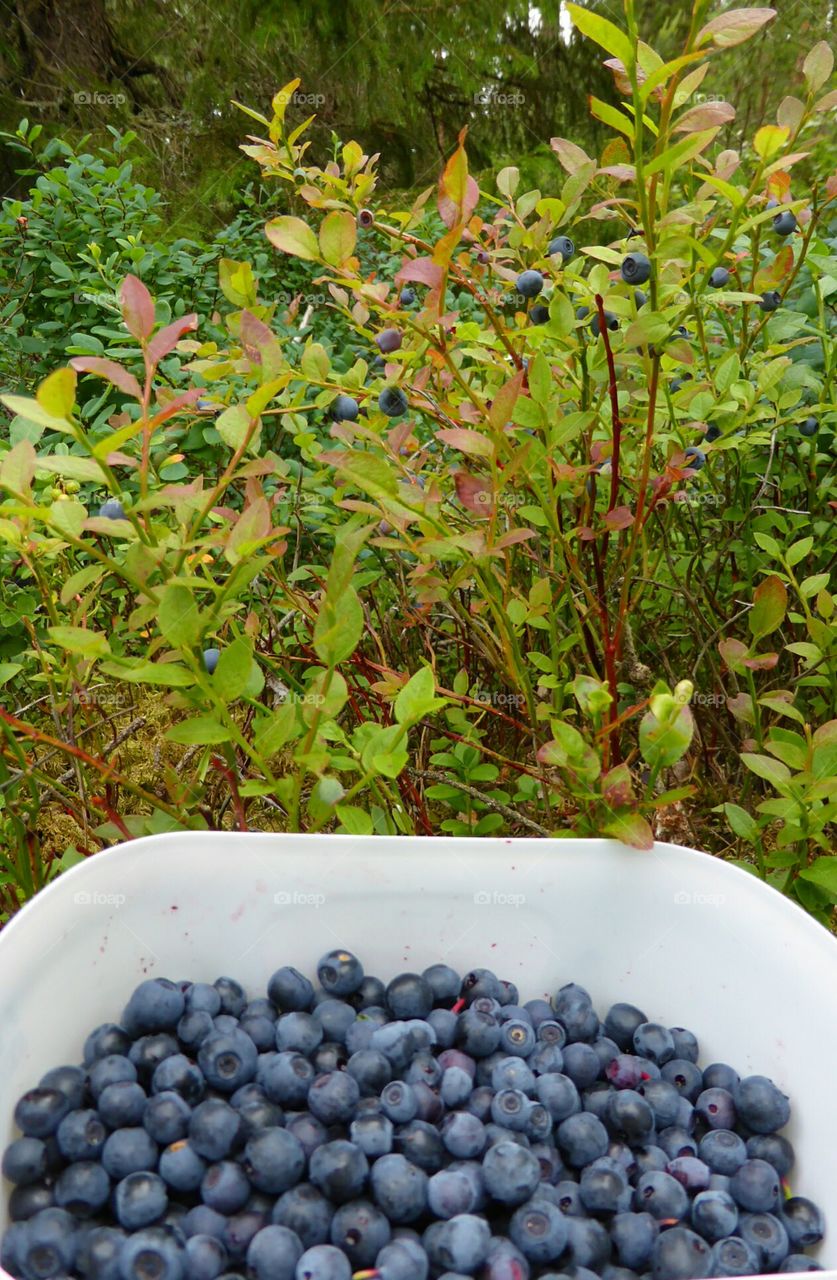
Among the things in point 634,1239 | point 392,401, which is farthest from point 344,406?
point 634,1239

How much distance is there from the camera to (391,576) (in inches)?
60.8

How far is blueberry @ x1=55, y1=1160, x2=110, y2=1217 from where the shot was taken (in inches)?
25.6

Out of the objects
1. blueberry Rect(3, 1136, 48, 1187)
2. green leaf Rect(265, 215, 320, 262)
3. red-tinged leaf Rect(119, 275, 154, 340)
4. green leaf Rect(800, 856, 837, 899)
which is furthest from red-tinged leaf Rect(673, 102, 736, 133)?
blueberry Rect(3, 1136, 48, 1187)

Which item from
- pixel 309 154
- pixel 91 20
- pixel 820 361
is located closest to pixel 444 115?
pixel 309 154

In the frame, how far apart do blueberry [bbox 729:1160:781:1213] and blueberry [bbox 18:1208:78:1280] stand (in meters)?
0.46

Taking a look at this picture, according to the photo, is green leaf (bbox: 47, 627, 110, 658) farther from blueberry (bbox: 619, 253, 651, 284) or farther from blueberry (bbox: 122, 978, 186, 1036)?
blueberry (bbox: 619, 253, 651, 284)

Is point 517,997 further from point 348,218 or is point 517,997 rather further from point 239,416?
point 348,218

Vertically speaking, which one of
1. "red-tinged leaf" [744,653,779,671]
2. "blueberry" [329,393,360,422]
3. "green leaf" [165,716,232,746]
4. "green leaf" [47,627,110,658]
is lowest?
"red-tinged leaf" [744,653,779,671]

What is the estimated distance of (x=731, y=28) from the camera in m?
0.70

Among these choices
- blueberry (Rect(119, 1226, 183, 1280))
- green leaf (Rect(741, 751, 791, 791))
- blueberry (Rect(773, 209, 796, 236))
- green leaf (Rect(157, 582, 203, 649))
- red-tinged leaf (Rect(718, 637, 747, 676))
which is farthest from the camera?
blueberry (Rect(773, 209, 796, 236))

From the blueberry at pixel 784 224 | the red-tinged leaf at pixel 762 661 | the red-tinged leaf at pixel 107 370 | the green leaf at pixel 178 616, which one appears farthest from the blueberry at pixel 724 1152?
the blueberry at pixel 784 224

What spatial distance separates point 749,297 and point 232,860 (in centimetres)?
71

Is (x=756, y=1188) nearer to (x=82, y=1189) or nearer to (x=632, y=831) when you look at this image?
(x=632, y=831)

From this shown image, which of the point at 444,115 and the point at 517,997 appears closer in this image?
the point at 517,997
